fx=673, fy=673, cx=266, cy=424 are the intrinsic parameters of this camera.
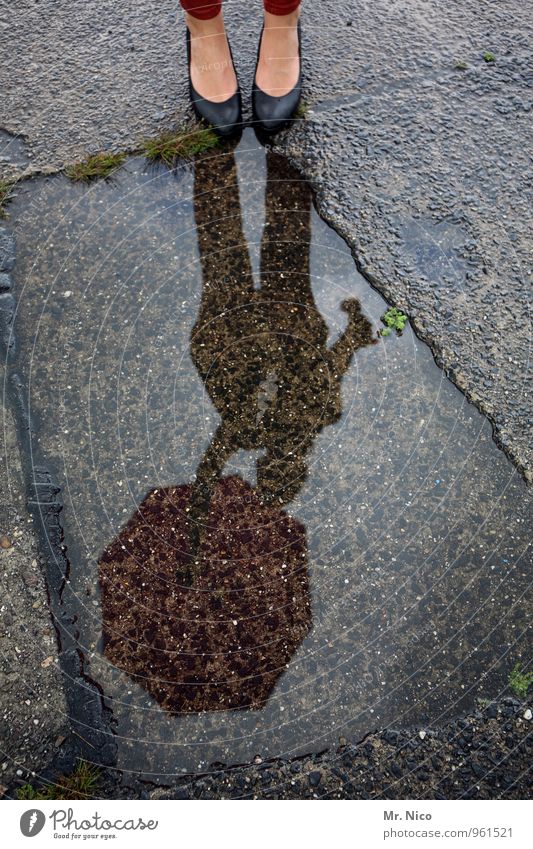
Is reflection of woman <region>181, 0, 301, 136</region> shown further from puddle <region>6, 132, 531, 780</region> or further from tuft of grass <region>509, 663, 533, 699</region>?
tuft of grass <region>509, 663, 533, 699</region>

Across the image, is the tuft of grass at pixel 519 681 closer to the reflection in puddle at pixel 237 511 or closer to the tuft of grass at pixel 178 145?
the reflection in puddle at pixel 237 511

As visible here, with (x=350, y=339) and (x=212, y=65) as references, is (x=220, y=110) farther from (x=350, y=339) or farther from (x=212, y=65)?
(x=350, y=339)

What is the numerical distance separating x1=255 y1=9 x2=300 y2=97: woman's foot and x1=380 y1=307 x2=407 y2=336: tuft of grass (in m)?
1.01

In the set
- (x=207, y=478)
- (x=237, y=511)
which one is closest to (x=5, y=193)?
(x=207, y=478)

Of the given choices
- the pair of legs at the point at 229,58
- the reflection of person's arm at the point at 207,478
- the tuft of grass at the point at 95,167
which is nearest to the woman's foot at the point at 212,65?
the pair of legs at the point at 229,58

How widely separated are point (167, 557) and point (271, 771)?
65 cm

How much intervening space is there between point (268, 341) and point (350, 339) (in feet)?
0.92

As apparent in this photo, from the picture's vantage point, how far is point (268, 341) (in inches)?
90.0

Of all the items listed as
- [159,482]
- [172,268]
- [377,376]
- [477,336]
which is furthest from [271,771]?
[172,268]

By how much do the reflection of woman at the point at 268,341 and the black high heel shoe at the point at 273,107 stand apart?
0.18 metres

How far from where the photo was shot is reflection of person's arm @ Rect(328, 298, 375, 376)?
2258mm

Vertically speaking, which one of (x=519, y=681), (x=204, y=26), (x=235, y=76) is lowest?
(x=519, y=681)

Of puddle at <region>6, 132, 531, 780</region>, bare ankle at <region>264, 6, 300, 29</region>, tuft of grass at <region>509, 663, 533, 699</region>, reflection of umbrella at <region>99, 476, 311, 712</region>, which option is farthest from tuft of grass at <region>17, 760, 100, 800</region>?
bare ankle at <region>264, 6, 300, 29</region>

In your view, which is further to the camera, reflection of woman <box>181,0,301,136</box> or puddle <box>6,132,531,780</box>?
reflection of woman <box>181,0,301,136</box>
